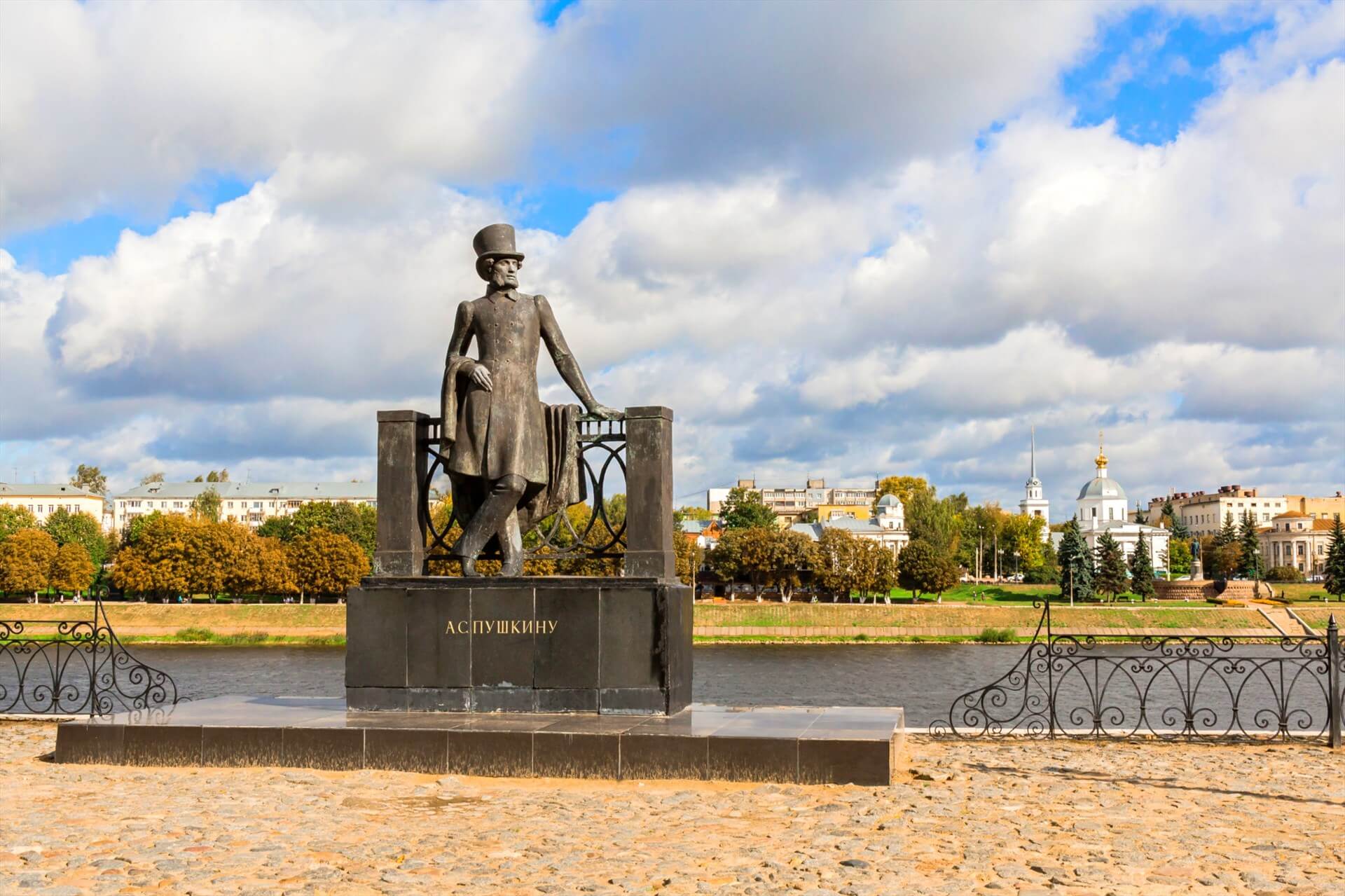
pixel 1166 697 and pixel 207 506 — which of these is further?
pixel 207 506

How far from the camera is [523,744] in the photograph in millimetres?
9609

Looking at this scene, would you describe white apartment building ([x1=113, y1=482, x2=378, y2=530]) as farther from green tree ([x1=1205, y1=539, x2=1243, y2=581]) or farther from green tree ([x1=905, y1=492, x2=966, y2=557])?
green tree ([x1=1205, y1=539, x2=1243, y2=581])

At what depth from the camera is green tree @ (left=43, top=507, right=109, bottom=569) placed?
290 ft

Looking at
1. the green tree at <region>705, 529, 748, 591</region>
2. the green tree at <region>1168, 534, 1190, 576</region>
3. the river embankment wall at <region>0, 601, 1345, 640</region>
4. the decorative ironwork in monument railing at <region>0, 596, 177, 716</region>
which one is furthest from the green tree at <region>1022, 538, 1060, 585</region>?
the decorative ironwork in monument railing at <region>0, 596, 177, 716</region>

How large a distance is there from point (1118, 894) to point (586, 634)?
5410 mm

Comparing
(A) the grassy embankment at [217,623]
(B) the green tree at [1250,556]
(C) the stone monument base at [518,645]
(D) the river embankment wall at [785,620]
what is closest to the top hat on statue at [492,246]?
(C) the stone monument base at [518,645]

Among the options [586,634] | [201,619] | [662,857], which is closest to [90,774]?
[586,634]

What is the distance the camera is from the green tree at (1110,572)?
75.2m

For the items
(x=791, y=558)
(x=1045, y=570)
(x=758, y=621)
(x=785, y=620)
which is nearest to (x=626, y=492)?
(x=758, y=621)

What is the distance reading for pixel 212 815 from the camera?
26.3 feet

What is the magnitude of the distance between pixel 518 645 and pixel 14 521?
91123 mm

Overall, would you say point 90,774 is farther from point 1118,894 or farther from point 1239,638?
point 1239,638

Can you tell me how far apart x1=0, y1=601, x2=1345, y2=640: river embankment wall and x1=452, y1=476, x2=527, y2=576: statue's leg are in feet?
153

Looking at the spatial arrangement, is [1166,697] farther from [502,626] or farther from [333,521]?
[333,521]
